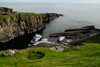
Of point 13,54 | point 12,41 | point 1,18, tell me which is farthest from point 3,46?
point 13,54

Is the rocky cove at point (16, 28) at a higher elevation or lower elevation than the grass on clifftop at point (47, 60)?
lower

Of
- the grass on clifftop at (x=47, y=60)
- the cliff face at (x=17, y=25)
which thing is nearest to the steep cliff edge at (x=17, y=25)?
the cliff face at (x=17, y=25)

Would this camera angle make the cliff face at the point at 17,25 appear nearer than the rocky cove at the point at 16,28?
No

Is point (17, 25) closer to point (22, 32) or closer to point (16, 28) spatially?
point (16, 28)

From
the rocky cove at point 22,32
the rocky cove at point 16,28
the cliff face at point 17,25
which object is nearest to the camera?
the rocky cove at point 22,32

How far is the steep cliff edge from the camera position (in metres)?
80.4

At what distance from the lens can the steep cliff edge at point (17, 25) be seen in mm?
80375

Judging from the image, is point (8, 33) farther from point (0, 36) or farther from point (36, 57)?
point (36, 57)

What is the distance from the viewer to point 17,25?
92.7 meters

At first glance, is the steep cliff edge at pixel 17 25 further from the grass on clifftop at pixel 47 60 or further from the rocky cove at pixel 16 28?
the grass on clifftop at pixel 47 60

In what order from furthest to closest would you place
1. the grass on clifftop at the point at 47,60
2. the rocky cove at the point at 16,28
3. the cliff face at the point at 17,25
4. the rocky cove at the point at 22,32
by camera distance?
the cliff face at the point at 17,25
the rocky cove at the point at 16,28
the rocky cove at the point at 22,32
the grass on clifftop at the point at 47,60

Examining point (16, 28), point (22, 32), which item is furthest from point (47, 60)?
point (22, 32)

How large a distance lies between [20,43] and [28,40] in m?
7.03

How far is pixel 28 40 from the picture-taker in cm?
8306
